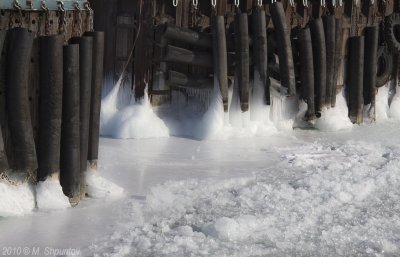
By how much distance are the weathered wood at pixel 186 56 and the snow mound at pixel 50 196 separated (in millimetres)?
4370

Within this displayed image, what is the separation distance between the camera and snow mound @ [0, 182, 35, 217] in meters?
5.36

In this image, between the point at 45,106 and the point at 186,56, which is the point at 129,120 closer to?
the point at 186,56

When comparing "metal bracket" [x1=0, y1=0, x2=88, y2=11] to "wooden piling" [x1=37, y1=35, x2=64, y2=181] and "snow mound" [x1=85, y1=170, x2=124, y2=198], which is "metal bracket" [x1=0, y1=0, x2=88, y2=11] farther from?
"snow mound" [x1=85, y1=170, x2=124, y2=198]

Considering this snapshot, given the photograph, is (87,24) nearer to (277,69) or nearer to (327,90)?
(277,69)

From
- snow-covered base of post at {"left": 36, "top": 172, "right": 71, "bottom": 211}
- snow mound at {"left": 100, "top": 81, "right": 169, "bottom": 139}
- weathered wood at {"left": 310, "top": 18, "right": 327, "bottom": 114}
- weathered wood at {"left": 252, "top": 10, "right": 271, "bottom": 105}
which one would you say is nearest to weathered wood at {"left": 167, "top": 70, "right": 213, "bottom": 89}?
snow mound at {"left": 100, "top": 81, "right": 169, "bottom": 139}

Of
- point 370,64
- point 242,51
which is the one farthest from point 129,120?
point 370,64

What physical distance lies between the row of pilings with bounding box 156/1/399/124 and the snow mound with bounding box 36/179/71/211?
173 inches

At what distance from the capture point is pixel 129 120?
31.3 feet

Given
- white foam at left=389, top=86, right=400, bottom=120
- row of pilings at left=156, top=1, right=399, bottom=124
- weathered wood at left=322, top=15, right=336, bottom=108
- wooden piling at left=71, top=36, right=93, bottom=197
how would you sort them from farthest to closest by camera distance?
white foam at left=389, top=86, right=400, bottom=120 < weathered wood at left=322, top=15, right=336, bottom=108 < row of pilings at left=156, top=1, right=399, bottom=124 < wooden piling at left=71, top=36, right=93, bottom=197

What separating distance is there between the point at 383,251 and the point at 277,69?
5.62 metres

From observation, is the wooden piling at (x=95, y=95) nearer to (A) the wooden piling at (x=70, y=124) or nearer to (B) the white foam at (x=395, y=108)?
(A) the wooden piling at (x=70, y=124)

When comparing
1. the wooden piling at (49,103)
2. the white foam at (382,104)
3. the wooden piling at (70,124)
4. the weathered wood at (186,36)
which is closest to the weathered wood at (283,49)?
the weathered wood at (186,36)

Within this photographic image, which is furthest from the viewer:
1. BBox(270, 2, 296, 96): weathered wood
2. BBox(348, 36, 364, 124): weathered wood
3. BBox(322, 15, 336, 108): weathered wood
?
BBox(348, 36, 364, 124): weathered wood

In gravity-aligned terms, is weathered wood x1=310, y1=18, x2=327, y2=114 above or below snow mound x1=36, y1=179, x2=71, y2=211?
above
